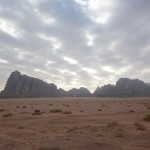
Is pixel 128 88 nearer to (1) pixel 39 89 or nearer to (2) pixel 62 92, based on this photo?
(2) pixel 62 92

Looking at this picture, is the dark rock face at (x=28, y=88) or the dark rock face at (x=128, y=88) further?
the dark rock face at (x=28, y=88)

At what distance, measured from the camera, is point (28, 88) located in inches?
6565

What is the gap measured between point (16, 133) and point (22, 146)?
13.4 ft

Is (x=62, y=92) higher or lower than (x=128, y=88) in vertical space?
lower

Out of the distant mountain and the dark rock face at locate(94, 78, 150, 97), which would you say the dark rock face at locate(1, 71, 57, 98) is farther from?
the dark rock face at locate(94, 78, 150, 97)

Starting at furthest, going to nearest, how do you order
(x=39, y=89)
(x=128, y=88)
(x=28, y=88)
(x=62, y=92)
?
(x=62, y=92) → (x=128, y=88) → (x=28, y=88) → (x=39, y=89)

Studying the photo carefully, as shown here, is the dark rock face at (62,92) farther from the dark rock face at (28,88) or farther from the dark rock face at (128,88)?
the dark rock face at (128,88)

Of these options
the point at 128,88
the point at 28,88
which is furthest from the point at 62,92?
the point at 128,88

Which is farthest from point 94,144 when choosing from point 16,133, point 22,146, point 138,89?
point 138,89

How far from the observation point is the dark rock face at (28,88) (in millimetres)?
162925

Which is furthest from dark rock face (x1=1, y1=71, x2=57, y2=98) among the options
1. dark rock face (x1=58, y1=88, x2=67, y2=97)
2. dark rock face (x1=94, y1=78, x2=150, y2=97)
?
dark rock face (x1=94, y1=78, x2=150, y2=97)

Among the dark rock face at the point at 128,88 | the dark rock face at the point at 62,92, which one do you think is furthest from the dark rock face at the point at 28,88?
the dark rock face at the point at 128,88

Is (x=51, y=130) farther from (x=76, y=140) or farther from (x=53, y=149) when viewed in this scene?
(x=53, y=149)

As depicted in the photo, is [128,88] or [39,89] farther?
[128,88]
